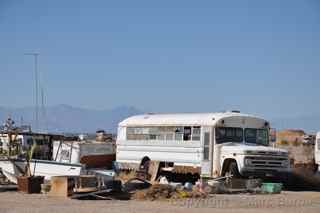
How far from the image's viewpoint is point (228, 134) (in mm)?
23141

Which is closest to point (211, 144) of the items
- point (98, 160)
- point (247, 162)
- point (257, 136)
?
point (247, 162)

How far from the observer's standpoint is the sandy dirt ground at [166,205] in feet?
49.7

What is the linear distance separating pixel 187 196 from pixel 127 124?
9.46 m

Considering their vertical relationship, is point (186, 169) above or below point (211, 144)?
below

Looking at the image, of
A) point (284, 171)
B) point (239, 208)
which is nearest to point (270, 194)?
point (284, 171)

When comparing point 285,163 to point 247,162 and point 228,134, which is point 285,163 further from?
point 228,134

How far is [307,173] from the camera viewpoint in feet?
82.0

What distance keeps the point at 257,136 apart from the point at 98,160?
7.94 meters

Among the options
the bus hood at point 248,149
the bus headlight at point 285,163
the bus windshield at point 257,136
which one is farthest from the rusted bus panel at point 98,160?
the bus headlight at point 285,163

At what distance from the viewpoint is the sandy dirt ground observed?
1514 centimetres

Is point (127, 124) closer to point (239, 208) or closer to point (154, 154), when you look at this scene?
point (154, 154)

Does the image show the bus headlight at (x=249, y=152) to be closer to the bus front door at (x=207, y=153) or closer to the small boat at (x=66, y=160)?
the bus front door at (x=207, y=153)

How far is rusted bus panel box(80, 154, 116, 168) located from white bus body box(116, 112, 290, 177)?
2.56m

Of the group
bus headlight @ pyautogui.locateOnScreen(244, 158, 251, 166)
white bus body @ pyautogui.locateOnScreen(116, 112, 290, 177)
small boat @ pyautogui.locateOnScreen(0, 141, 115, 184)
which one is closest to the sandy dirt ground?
bus headlight @ pyautogui.locateOnScreen(244, 158, 251, 166)
